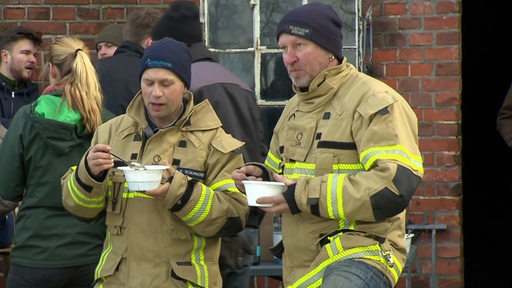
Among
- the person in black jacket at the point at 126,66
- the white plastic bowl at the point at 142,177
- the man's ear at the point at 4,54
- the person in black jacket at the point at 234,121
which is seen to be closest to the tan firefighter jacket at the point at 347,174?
the white plastic bowl at the point at 142,177

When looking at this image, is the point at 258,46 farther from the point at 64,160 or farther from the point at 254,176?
the point at 254,176

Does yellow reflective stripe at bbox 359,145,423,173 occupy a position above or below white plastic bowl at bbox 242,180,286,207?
above

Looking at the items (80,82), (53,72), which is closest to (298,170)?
(80,82)

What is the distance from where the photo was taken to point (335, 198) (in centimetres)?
415

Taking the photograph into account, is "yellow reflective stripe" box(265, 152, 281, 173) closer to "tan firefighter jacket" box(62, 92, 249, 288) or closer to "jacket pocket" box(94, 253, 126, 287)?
"tan firefighter jacket" box(62, 92, 249, 288)

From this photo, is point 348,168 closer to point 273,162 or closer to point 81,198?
point 273,162

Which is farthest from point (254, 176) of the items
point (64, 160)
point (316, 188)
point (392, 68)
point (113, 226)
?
point (392, 68)

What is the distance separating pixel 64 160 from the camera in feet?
17.1

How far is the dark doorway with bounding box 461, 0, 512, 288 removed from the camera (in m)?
9.73

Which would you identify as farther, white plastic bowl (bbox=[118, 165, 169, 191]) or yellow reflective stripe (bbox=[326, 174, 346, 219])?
white plastic bowl (bbox=[118, 165, 169, 191])

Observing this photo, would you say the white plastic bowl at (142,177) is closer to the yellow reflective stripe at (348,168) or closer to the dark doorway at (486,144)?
the yellow reflective stripe at (348,168)

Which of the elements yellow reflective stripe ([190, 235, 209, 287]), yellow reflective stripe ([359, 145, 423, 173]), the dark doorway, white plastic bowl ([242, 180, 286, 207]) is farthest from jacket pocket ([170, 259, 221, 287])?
the dark doorway

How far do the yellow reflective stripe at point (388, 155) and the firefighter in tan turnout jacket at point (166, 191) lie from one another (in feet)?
2.44

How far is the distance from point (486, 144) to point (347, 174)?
5983 mm
